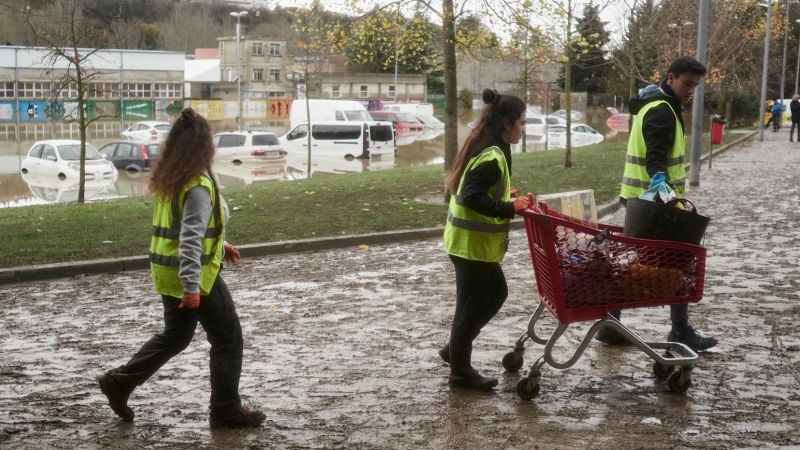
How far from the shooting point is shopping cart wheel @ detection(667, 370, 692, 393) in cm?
561

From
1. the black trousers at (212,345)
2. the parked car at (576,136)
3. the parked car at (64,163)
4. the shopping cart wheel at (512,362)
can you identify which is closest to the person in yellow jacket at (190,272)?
the black trousers at (212,345)

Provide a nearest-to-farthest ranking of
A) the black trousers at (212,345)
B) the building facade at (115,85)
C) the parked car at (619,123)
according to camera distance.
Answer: the black trousers at (212,345)
the building facade at (115,85)
the parked car at (619,123)

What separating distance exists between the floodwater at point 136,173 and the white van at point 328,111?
2734 mm

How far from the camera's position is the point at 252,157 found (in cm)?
3384

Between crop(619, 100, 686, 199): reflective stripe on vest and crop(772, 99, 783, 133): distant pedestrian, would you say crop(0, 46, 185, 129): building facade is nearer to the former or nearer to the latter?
crop(772, 99, 783, 133): distant pedestrian

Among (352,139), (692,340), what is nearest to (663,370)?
(692,340)

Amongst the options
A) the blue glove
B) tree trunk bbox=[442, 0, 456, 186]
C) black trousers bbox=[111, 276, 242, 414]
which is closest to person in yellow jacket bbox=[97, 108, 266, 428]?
black trousers bbox=[111, 276, 242, 414]

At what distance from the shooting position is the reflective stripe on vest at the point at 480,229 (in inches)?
219

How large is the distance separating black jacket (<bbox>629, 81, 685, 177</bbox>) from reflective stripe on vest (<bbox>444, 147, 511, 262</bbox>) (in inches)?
49.6

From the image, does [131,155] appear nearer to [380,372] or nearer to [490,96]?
[380,372]

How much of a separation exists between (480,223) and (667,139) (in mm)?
1619

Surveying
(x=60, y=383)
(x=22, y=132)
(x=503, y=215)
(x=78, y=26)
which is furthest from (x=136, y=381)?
(x=22, y=132)

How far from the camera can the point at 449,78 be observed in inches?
616

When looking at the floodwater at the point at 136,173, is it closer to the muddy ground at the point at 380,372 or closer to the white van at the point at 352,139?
the white van at the point at 352,139
